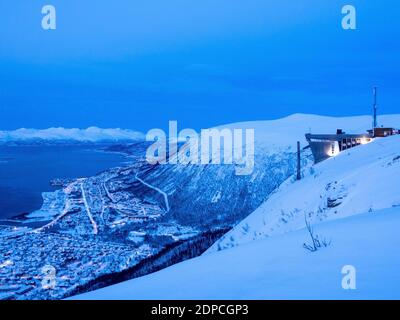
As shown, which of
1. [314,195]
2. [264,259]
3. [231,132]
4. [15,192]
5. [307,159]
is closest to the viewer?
[264,259]

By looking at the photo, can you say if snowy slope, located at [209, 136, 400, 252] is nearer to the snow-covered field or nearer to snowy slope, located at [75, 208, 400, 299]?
the snow-covered field

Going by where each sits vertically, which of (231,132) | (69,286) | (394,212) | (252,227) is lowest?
(69,286)

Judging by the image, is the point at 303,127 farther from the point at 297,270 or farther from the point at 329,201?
the point at 297,270

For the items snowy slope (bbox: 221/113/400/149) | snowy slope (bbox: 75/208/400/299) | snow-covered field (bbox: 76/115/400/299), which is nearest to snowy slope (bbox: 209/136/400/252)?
snow-covered field (bbox: 76/115/400/299)

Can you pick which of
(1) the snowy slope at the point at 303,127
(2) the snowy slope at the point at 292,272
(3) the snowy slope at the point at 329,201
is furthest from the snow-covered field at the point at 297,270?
(1) the snowy slope at the point at 303,127

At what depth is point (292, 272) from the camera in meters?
4.81

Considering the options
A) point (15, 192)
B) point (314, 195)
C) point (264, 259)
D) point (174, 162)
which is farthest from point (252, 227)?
point (15, 192)

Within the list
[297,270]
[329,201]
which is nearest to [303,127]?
[329,201]

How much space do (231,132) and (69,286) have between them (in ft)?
203

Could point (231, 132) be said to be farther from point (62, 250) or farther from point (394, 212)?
point (394, 212)

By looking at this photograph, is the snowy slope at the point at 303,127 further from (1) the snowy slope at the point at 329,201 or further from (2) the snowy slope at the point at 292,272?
(2) the snowy slope at the point at 292,272

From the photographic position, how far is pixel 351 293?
3.89 metres

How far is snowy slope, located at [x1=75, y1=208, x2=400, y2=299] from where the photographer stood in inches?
161

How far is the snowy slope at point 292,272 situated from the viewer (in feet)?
13.4
